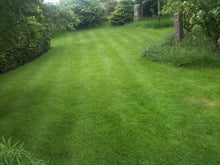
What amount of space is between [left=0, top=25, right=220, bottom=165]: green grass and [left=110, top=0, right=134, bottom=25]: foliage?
15.3 m

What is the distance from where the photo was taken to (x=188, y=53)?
757cm

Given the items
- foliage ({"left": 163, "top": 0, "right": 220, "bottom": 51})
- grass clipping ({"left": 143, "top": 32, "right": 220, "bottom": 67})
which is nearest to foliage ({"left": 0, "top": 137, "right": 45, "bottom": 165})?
grass clipping ({"left": 143, "top": 32, "right": 220, "bottom": 67})

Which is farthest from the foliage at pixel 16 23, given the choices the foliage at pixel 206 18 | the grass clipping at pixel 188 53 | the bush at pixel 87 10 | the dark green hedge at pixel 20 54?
the bush at pixel 87 10

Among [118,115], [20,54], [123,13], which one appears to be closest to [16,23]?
[118,115]

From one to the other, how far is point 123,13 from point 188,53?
16015mm

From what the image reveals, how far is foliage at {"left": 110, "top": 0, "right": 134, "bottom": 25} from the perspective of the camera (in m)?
21.7

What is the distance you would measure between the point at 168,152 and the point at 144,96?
7.35ft

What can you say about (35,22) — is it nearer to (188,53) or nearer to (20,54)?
(20,54)

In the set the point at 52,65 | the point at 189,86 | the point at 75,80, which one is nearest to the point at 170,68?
the point at 189,86

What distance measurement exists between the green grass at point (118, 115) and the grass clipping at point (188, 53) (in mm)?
509

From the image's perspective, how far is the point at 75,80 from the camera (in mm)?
7258

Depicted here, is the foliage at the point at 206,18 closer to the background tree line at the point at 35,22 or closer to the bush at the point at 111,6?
the background tree line at the point at 35,22

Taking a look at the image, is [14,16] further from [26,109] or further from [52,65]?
[52,65]

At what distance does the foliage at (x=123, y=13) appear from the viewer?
21.7 meters
